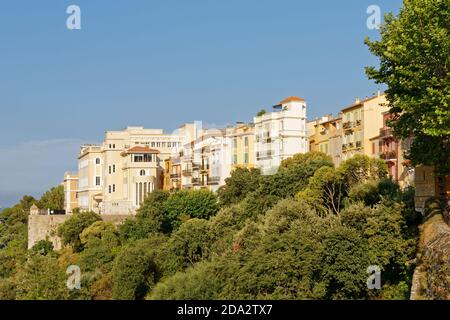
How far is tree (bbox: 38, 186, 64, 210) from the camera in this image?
406ft

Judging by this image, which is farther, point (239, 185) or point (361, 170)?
point (239, 185)

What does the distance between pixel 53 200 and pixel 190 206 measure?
61.0m

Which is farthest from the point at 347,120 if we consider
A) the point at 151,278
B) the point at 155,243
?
the point at 151,278

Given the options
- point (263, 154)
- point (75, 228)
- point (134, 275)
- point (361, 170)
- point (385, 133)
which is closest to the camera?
point (134, 275)

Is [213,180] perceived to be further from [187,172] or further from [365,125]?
[365,125]

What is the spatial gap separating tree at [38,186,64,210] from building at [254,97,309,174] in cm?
5457

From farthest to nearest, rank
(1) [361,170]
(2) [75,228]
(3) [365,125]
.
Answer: (2) [75,228] → (3) [365,125] → (1) [361,170]

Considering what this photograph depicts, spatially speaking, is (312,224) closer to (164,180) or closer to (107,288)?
(107,288)

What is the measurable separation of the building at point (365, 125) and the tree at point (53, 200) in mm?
64120

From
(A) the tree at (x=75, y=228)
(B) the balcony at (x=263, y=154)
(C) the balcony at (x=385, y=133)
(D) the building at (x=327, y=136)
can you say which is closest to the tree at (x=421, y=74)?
(C) the balcony at (x=385, y=133)

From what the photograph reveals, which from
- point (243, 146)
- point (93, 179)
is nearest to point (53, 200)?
point (93, 179)

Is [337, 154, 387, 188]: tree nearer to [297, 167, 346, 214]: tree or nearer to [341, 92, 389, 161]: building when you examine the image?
[297, 167, 346, 214]: tree

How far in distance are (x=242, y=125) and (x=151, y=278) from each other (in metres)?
34.3

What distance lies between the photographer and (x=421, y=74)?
3269cm
